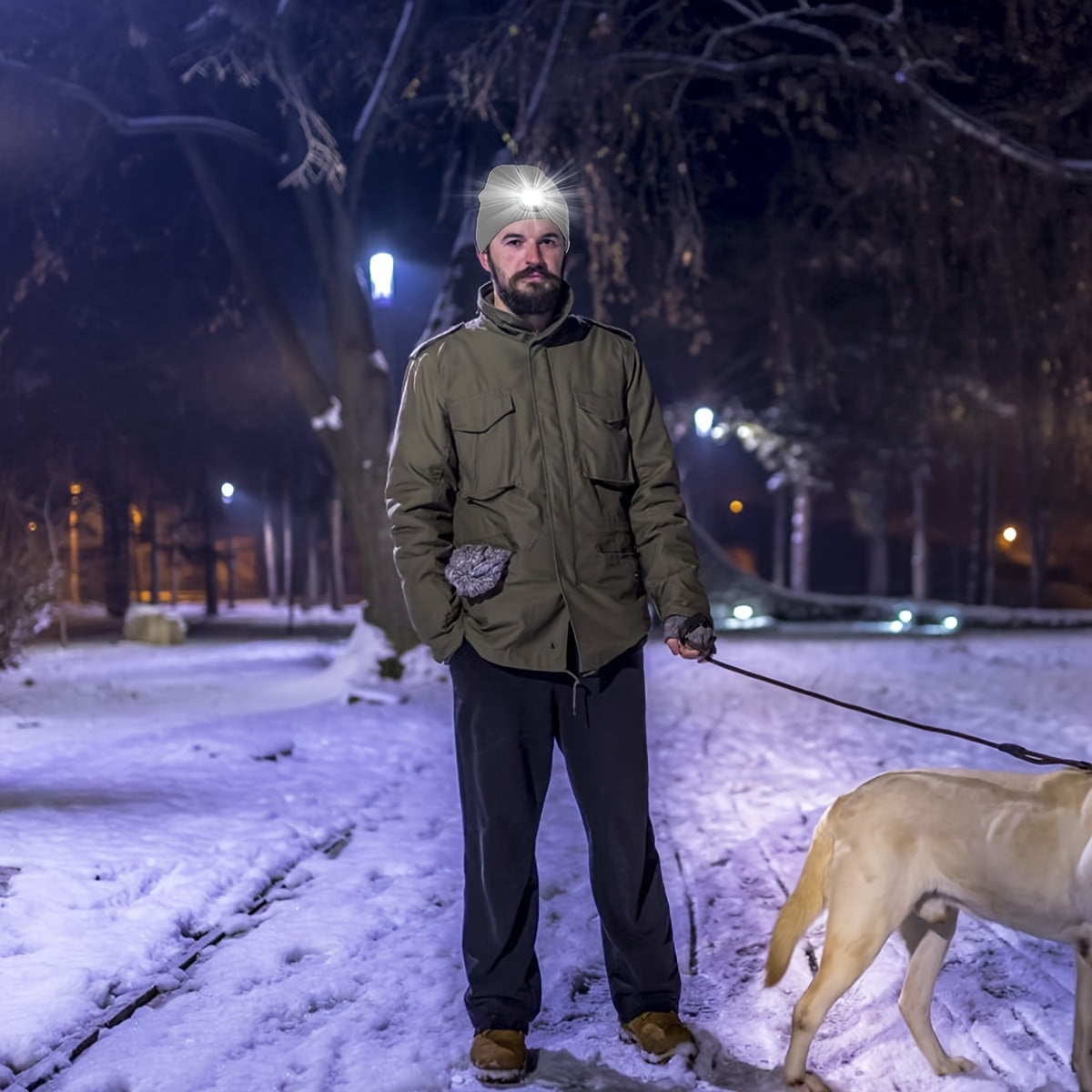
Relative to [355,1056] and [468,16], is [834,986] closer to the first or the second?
[355,1056]

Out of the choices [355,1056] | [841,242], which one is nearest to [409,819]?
[355,1056]

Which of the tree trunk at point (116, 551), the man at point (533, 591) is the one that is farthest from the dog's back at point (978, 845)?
the tree trunk at point (116, 551)

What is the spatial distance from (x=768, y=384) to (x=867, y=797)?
24.0 metres

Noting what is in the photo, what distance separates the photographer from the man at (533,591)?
310cm

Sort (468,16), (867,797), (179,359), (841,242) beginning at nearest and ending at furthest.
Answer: (867,797)
(468,16)
(841,242)
(179,359)

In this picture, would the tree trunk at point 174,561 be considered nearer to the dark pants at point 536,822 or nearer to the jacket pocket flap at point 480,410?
the jacket pocket flap at point 480,410

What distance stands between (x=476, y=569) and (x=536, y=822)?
785mm

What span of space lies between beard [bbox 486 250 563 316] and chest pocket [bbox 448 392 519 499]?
275 mm

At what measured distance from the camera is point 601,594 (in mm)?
3172

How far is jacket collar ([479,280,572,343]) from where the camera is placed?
10.6 feet

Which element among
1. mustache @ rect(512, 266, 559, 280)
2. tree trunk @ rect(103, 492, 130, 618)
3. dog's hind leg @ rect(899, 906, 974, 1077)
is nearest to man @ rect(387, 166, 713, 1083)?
mustache @ rect(512, 266, 559, 280)

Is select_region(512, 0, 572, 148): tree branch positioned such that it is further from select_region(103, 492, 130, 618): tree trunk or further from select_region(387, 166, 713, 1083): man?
select_region(103, 492, 130, 618): tree trunk

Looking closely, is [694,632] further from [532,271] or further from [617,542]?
[532,271]

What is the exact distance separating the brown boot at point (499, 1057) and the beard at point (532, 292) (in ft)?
6.81
